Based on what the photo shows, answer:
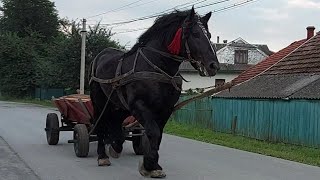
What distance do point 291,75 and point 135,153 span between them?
387 inches

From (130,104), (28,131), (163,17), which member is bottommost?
(28,131)

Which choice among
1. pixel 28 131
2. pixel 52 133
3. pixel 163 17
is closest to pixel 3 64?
pixel 28 131

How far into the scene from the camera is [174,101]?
779 cm

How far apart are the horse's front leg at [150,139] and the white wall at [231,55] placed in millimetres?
51137

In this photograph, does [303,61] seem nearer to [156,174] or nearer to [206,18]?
[206,18]

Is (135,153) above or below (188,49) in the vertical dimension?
below

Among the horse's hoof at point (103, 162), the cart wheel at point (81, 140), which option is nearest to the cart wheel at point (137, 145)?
the cart wheel at point (81, 140)

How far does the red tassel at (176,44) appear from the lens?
754 cm

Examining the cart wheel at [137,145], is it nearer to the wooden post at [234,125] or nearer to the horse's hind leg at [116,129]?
the horse's hind leg at [116,129]

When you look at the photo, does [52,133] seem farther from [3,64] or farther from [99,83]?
[3,64]

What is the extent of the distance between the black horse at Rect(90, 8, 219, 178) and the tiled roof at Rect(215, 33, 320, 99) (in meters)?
8.19

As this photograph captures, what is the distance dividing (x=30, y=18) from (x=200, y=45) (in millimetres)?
65547

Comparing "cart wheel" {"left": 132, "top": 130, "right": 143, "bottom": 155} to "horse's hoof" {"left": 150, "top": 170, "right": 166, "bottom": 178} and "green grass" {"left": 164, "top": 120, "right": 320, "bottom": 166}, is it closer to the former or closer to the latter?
"horse's hoof" {"left": 150, "top": 170, "right": 166, "bottom": 178}

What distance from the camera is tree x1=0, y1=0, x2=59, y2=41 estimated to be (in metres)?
69.1
